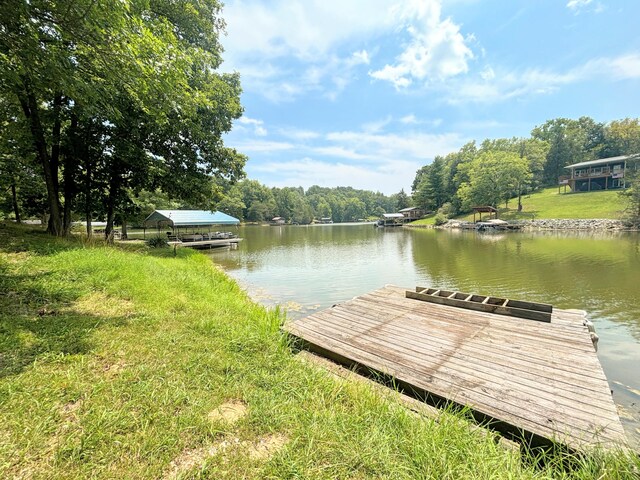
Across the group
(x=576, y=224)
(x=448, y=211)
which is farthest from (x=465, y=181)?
(x=576, y=224)

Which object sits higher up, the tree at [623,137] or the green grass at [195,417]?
the tree at [623,137]

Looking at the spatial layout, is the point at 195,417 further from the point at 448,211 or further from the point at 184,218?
A: the point at 448,211

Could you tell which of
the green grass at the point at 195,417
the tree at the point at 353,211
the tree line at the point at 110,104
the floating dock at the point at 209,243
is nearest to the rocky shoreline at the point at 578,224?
the floating dock at the point at 209,243

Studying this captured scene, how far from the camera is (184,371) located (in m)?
3.26

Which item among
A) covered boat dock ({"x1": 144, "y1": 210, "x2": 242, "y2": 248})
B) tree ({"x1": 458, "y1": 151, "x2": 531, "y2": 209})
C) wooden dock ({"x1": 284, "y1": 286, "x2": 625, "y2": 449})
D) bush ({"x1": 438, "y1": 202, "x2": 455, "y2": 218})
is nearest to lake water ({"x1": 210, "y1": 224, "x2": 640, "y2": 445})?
wooden dock ({"x1": 284, "y1": 286, "x2": 625, "y2": 449})

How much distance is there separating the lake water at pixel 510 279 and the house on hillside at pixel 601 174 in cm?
3915

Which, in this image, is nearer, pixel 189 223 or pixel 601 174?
pixel 189 223

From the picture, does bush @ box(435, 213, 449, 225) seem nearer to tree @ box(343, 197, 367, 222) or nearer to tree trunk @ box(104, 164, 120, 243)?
tree trunk @ box(104, 164, 120, 243)

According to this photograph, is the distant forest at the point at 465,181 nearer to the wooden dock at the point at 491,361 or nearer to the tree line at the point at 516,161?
the tree line at the point at 516,161

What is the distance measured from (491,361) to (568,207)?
52.6 metres

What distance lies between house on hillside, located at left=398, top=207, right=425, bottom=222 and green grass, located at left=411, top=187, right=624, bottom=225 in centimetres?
1461

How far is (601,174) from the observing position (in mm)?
49219

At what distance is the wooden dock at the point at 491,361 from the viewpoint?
2920 mm

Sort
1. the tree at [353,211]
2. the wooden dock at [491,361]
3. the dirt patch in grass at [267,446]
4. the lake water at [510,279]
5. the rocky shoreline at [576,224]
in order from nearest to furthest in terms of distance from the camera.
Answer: the dirt patch in grass at [267,446] → the wooden dock at [491,361] → the lake water at [510,279] → the rocky shoreline at [576,224] → the tree at [353,211]
